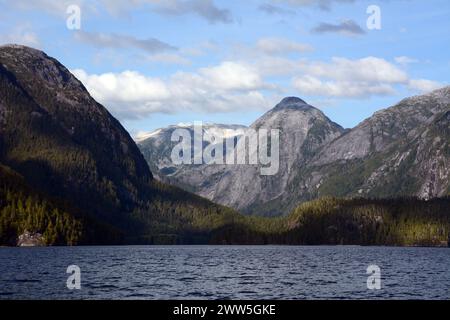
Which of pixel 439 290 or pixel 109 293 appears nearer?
pixel 109 293

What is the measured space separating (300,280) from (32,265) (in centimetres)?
6555

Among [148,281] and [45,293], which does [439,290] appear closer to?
[148,281]

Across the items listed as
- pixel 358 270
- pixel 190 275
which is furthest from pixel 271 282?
pixel 358 270

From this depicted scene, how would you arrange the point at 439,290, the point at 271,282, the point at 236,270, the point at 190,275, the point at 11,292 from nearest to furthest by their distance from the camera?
the point at 11,292
the point at 439,290
the point at 271,282
the point at 190,275
the point at 236,270

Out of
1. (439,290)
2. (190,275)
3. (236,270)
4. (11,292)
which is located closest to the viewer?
(11,292)

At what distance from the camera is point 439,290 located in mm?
116312
